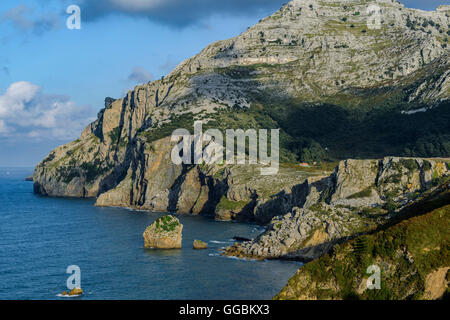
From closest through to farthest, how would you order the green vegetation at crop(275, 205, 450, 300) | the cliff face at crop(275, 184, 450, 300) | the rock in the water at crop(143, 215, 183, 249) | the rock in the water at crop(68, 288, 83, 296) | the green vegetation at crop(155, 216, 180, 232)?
the cliff face at crop(275, 184, 450, 300) < the green vegetation at crop(275, 205, 450, 300) < the rock in the water at crop(68, 288, 83, 296) < the rock in the water at crop(143, 215, 183, 249) < the green vegetation at crop(155, 216, 180, 232)

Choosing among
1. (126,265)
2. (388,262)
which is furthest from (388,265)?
(126,265)

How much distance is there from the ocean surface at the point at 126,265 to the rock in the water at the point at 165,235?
2.61m

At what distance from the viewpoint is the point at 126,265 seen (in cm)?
9362

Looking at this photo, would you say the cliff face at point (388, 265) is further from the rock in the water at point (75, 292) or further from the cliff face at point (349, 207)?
the rock in the water at point (75, 292)

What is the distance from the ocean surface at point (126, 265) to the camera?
251 feet

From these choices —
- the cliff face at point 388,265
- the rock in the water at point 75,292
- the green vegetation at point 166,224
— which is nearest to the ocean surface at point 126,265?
the rock in the water at point 75,292

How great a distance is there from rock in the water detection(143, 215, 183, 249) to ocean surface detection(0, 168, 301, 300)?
261 centimetres

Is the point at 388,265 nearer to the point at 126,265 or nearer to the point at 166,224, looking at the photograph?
the point at 126,265

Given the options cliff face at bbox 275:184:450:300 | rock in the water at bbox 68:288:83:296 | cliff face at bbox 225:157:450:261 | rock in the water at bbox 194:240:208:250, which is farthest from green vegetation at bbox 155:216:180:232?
cliff face at bbox 275:184:450:300

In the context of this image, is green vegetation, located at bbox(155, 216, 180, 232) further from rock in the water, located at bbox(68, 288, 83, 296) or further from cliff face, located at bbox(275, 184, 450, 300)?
cliff face, located at bbox(275, 184, 450, 300)

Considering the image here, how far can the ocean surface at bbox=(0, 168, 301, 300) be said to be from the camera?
7662cm

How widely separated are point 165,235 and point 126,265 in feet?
54.5
